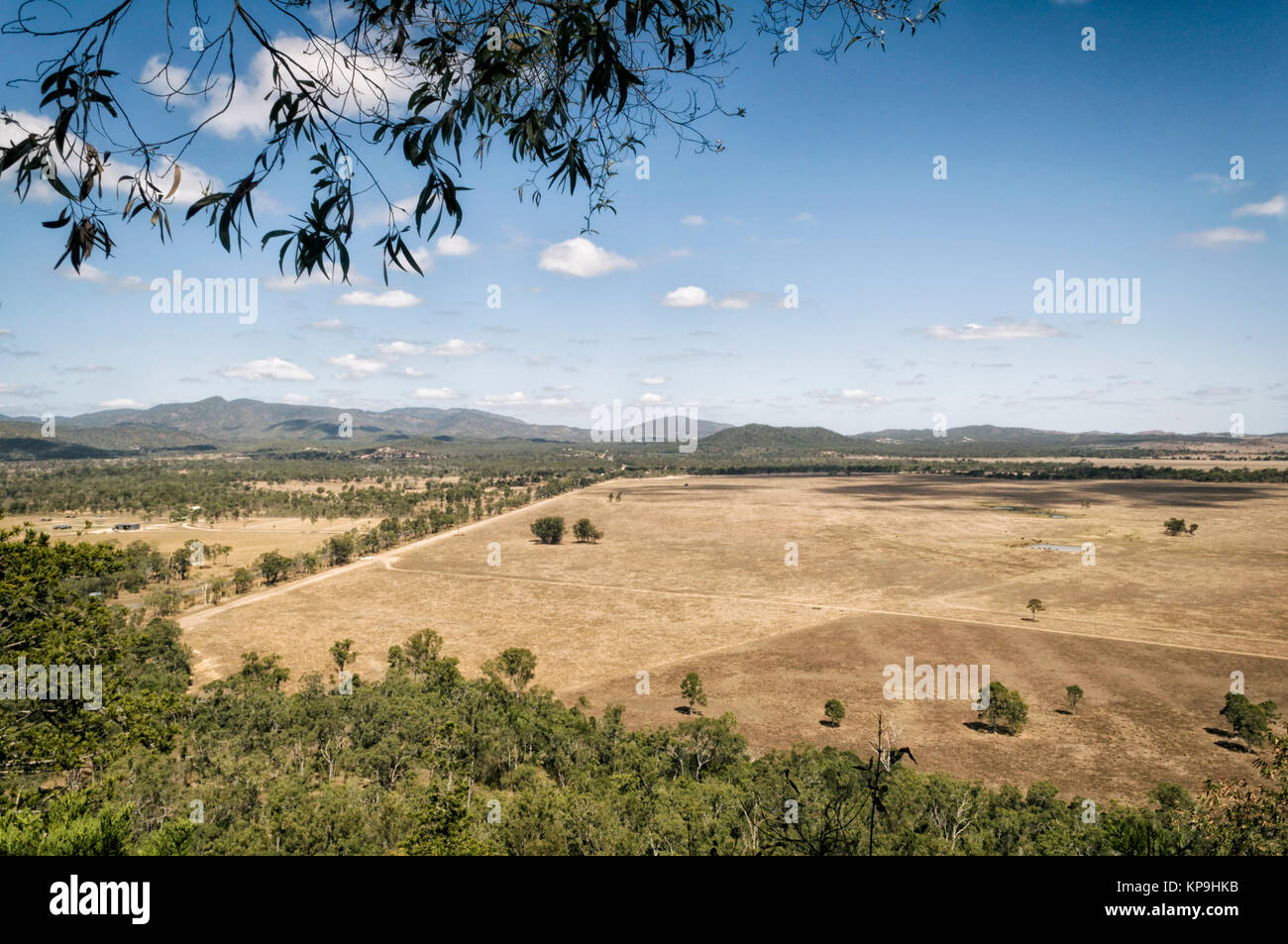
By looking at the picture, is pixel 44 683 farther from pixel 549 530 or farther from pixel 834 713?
pixel 549 530

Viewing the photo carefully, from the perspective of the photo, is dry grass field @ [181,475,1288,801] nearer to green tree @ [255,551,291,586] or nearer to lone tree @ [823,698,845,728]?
lone tree @ [823,698,845,728]

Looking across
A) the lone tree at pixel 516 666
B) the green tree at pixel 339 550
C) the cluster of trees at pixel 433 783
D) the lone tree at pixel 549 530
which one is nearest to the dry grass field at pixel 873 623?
the lone tree at pixel 549 530

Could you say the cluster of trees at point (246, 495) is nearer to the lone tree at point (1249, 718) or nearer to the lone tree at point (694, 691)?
the lone tree at point (694, 691)

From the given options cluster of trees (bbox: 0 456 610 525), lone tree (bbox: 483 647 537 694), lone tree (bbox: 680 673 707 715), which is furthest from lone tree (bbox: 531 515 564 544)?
lone tree (bbox: 680 673 707 715)

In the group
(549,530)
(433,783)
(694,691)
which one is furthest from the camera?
(549,530)

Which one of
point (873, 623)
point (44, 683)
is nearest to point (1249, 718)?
point (873, 623)
